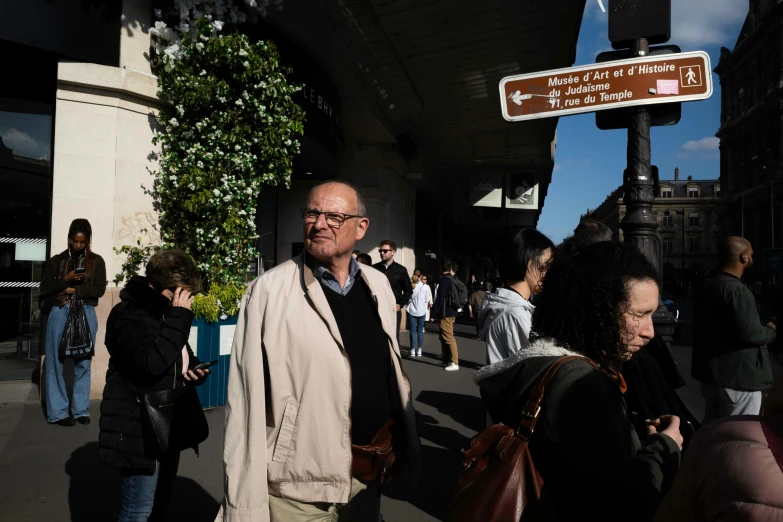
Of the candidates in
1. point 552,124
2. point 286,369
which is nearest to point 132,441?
point 286,369

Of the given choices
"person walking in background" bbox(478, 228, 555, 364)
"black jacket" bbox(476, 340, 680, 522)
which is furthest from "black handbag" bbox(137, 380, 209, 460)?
"black jacket" bbox(476, 340, 680, 522)

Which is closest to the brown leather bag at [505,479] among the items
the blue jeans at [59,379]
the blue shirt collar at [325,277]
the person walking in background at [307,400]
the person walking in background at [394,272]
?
the person walking in background at [307,400]

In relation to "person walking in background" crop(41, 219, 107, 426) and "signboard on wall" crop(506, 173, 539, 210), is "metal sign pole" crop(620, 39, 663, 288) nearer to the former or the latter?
"person walking in background" crop(41, 219, 107, 426)

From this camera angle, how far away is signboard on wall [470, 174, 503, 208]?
16.8 m

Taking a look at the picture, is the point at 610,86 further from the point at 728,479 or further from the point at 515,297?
the point at 728,479

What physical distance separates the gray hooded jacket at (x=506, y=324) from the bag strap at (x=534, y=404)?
152 centimetres

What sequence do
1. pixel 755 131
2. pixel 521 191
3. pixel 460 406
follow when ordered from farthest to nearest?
pixel 755 131 < pixel 521 191 < pixel 460 406

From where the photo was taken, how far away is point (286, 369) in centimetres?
219

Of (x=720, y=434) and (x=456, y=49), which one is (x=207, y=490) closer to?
(x=720, y=434)

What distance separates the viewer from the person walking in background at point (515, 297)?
3.05m

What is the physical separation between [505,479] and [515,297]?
6.05 ft

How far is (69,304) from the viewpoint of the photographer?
566 cm

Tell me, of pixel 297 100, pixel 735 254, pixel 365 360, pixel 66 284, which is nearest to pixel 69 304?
pixel 66 284

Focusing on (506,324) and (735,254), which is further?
(735,254)
